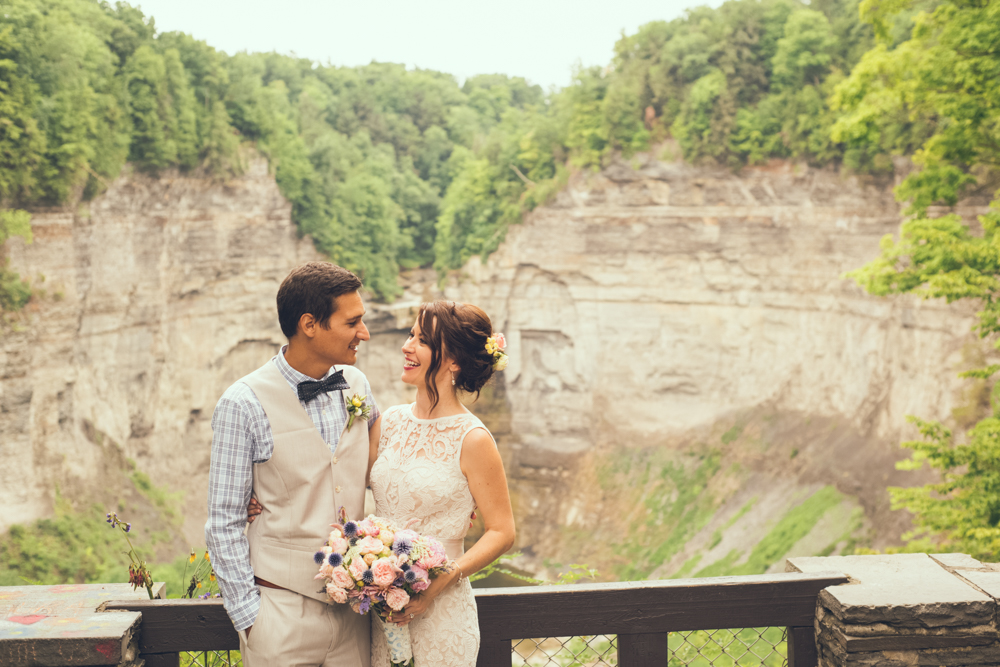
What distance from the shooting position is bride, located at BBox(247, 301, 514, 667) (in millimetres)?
3051

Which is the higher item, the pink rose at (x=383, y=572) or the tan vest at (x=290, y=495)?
the tan vest at (x=290, y=495)

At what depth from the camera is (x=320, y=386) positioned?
3.07m

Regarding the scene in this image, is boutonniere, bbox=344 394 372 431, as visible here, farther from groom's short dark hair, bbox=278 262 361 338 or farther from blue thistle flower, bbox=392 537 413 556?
blue thistle flower, bbox=392 537 413 556

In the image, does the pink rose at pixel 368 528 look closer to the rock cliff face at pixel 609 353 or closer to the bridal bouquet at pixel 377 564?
the bridal bouquet at pixel 377 564

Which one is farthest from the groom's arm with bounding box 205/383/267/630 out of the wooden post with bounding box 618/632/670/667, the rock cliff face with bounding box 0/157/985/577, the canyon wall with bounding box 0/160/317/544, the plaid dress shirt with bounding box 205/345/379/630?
the canyon wall with bounding box 0/160/317/544

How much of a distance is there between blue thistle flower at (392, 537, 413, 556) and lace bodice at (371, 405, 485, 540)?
257mm

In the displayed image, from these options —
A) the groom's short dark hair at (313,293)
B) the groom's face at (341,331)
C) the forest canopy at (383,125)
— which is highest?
the forest canopy at (383,125)

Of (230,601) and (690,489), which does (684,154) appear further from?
(230,601)

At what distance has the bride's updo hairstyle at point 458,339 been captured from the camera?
10.4ft

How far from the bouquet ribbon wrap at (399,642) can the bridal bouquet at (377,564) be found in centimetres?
12

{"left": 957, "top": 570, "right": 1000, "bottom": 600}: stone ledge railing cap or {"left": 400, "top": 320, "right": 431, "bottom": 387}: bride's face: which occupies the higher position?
{"left": 400, "top": 320, "right": 431, "bottom": 387}: bride's face

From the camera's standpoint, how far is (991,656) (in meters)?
3.48

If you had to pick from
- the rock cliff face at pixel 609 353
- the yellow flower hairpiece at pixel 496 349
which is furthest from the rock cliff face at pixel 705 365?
the yellow flower hairpiece at pixel 496 349

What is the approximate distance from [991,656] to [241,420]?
3396 mm
